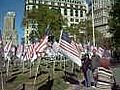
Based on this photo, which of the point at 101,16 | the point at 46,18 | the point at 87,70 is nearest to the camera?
the point at 87,70

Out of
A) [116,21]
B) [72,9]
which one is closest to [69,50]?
[116,21]

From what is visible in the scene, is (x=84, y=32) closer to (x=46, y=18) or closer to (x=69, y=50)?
(x=46, y=18)

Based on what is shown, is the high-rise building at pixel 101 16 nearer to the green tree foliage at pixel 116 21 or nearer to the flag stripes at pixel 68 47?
the green tree foliage at pixel 116 21

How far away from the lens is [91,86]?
20328mm

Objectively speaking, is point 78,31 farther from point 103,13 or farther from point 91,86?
point 91,86

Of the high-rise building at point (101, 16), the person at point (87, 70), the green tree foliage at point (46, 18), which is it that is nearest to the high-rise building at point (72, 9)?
the high-rise building at point (101, 16)

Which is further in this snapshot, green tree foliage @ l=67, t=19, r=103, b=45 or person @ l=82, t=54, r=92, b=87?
green tree foliage @ l=67, t=19, r=103, b=45

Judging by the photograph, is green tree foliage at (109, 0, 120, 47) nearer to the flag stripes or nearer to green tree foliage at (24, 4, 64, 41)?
green tree foliage at (24, 4, 64, 41)

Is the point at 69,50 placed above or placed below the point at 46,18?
below

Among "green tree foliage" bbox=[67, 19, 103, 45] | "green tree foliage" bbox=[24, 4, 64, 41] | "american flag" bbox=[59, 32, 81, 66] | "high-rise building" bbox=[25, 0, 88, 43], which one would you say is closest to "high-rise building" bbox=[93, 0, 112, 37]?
"high-rise building" bbox=[25, 0, 88, 43]

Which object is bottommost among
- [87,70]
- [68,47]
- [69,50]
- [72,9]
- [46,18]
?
[87,70]

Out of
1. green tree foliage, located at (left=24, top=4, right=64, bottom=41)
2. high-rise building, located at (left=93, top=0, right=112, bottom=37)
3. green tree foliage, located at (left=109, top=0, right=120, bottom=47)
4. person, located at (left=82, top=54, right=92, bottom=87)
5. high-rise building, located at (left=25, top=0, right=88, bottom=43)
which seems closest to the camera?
person, located at (left=82, top=54, right=92, bottom=87)

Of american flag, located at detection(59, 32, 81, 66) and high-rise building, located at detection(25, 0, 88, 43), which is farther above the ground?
high-rise building, located at detection(25, 0, 88, 43)

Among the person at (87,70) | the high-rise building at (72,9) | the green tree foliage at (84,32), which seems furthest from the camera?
the high-rise building at (72,9)
